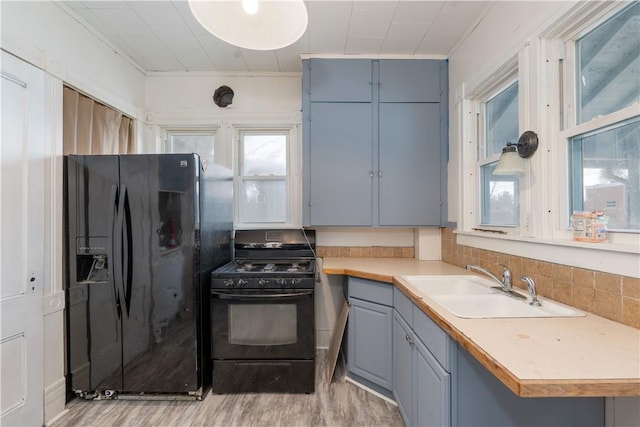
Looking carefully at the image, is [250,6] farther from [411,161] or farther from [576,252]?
[411,161]

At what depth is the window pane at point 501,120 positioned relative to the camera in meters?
1.70

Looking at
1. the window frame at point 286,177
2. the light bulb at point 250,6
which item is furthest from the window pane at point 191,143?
the light bulb at point 250,6

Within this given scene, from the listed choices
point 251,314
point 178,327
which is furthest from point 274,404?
point 178,327

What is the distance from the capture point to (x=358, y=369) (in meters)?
1.98

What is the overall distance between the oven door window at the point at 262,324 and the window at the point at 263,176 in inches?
37.9

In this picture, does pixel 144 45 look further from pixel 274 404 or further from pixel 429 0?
pixel 274 404

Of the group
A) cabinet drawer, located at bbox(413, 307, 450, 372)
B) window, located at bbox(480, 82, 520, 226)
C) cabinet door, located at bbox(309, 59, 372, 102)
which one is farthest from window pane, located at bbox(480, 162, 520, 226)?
cabinet door, located at bbox(309, 59, 372, 102)

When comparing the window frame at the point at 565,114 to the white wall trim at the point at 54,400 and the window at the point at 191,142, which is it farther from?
the white wall trim at the point at 54,400

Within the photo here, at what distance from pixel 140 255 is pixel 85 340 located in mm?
687

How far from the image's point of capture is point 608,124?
108 cm

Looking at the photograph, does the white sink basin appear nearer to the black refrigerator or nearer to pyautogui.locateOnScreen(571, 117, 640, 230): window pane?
pyautogui.locateOnScreen(571, 117, 640, 230): window pane

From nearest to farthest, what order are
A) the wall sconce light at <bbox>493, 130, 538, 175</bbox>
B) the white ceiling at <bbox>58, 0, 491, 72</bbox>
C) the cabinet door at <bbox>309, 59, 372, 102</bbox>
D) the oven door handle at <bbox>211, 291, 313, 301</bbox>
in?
the wall sconce light at <bbox>493, 130, 538, 175</bbox> < the white ceiling at <bbox>58, 0, 491, 72</bbox> < the oven door handle at <bbox>211, 291, 313, 301</bbox> < the cabinet door at <bbox>309, 59, 372, 102</bbox>

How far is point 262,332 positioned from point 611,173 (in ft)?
6.92

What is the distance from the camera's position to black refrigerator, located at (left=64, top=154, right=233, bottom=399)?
71.4 inches
